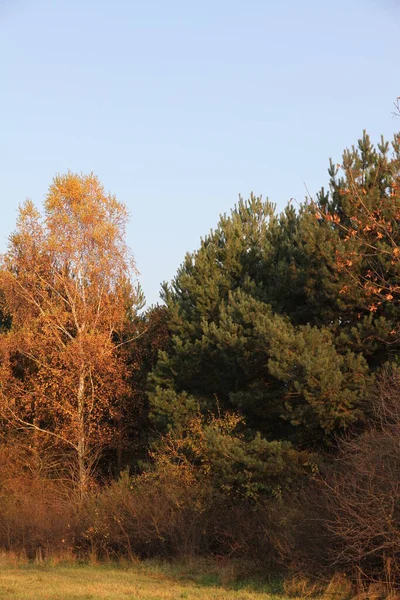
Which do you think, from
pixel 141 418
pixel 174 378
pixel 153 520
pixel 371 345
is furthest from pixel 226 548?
pixel 141 418

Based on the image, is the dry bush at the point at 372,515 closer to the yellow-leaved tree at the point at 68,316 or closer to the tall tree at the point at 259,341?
the tall tree at the point at 259,341

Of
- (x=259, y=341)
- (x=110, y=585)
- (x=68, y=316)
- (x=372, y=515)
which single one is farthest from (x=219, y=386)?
(x=372, y=515)

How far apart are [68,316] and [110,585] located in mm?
16728

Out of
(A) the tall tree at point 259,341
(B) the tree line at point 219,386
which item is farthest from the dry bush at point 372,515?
(A) the tall tree at point 259,341

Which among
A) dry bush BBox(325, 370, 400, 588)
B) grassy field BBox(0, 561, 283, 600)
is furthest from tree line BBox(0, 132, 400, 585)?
grassy field BBox(0, 561, 283, 600)

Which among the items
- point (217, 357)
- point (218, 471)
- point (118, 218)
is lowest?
point (218, 471)

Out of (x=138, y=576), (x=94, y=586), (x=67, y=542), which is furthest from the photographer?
(x=67, y=542)

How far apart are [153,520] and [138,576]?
2.67m

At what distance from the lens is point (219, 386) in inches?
→ 1004

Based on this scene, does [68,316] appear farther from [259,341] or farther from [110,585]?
[110,585]

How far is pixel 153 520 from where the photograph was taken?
62.5 ft

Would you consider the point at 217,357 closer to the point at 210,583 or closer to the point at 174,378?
the point at 174,378

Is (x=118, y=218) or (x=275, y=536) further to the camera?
(x=118, y=218)

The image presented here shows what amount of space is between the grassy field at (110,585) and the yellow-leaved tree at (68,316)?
11387 millimetres
